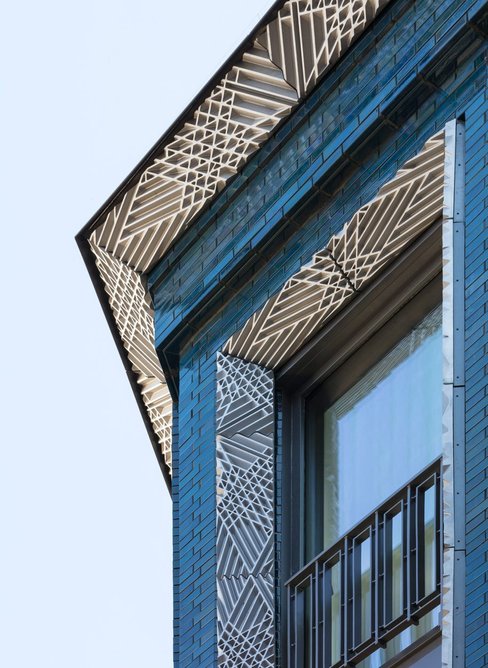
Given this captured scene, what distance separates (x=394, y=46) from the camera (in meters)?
11.2

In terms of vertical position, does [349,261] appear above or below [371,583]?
above

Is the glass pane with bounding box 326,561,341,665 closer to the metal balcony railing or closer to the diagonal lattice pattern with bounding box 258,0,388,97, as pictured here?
the metal balcony railing

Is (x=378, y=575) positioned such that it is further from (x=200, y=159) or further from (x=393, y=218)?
(x=200, y=159)

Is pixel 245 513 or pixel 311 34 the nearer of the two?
pixel 311 34

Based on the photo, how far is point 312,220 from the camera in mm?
11820

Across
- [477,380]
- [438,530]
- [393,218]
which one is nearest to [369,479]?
[438,530]

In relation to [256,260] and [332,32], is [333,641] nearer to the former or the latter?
[256,260]

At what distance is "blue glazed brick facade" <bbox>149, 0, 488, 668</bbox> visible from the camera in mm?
10117

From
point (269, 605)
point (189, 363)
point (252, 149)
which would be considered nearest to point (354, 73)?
point (252, 149)

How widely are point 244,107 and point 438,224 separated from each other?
1647mm

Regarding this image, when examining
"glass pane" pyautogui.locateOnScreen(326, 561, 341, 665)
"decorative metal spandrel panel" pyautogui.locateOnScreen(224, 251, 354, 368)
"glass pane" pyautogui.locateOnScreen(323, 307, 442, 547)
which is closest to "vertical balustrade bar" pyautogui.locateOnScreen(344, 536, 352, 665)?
"glass pane" pyautogui.locateOnScreen(326, 561, 341, 665)

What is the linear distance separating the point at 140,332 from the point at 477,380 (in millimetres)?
4495

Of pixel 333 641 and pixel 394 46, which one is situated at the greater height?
pixel 394 46

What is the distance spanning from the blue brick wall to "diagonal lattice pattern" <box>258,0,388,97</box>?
1.20 metres
